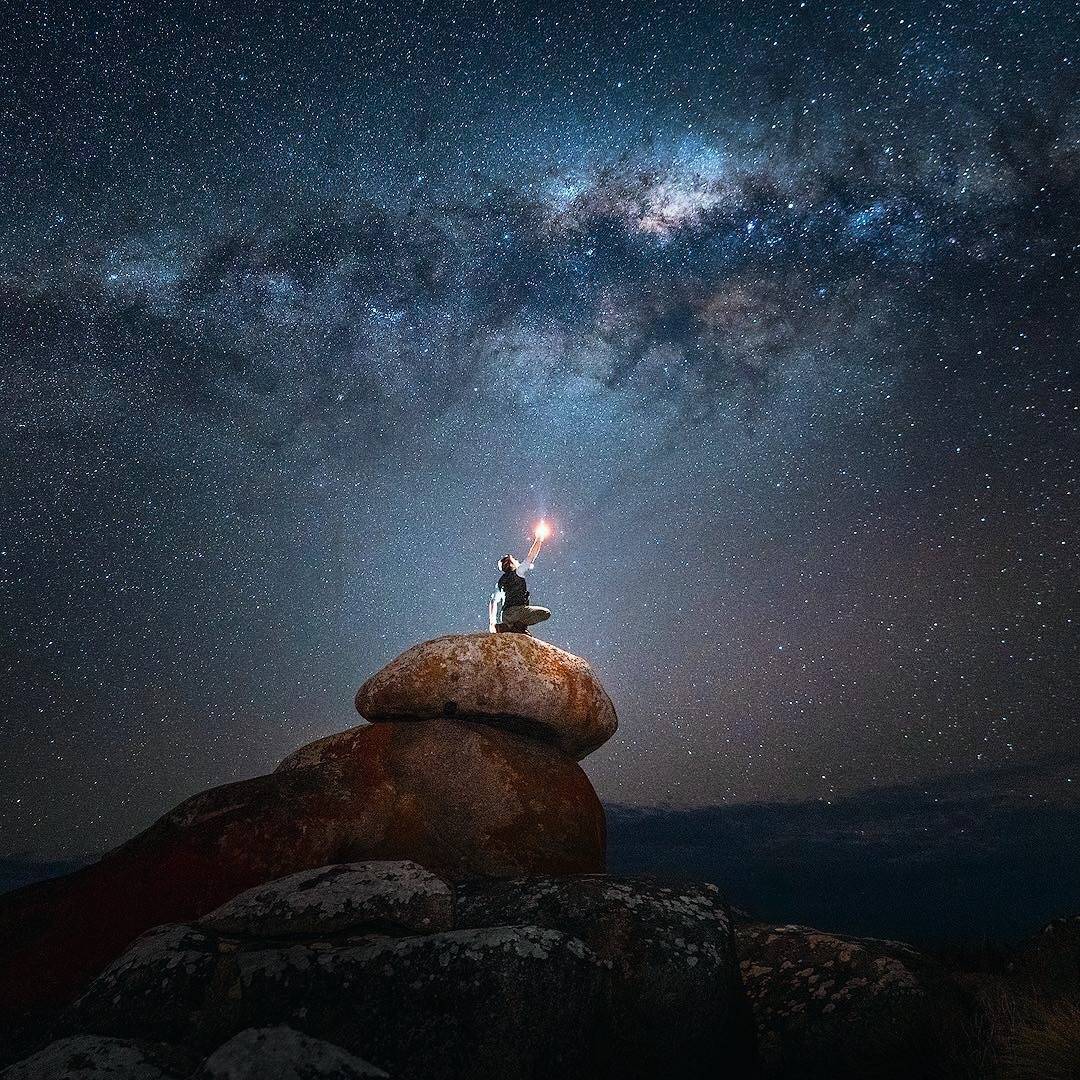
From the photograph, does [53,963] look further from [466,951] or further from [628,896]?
[628,896]

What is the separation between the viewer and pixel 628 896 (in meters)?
6.32

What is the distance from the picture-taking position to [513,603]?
13273 mm

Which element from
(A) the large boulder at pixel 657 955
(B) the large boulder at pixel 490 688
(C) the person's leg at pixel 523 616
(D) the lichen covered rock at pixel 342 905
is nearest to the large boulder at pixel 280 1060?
(D) the lichen covered rock at pixel 342 905

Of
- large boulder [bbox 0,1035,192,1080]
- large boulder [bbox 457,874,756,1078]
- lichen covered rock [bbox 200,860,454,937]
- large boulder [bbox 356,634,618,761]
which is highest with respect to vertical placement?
large boulder [bbox 356,634,618,761]

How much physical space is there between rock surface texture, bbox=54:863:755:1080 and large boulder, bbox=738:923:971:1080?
1.72ft

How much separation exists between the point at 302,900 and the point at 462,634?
6065 mm

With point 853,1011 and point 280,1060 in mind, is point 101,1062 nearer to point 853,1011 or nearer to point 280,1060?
point 280,1060

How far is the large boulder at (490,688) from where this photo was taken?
11.0 m

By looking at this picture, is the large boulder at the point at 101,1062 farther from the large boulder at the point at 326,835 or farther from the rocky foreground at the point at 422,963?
the large boulder at the point at 326,835

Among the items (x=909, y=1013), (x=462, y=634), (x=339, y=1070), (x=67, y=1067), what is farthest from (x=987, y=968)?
(x=67, y=1067)

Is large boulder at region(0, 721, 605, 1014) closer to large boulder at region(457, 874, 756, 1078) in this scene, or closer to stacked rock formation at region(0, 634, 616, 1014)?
stacked rock formation at region(0, 634, 616, 1014)

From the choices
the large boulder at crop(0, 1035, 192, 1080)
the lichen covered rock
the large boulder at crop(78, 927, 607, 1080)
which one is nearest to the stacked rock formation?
the lichen covered rock

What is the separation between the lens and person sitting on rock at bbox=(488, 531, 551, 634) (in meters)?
12.9

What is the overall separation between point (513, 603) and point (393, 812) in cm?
486
